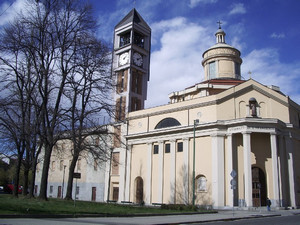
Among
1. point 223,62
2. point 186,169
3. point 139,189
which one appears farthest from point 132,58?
point 186,169

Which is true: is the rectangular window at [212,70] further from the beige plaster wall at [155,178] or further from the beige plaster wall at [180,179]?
the beige plaster wall at [155,178]

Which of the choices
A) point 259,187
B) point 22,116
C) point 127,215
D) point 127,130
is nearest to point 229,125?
point 259,187

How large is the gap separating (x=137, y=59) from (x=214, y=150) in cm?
2054

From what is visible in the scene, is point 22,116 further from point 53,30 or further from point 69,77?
point 53,30

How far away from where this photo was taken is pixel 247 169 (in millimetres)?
28406

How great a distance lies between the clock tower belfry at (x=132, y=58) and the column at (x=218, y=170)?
1473cm

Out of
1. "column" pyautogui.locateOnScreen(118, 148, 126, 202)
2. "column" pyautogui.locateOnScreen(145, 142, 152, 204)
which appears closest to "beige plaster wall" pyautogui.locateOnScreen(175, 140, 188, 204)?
"column" pyautogui.locateOnScreen(145, 142, 152, 204)

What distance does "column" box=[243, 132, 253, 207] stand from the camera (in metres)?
28.1

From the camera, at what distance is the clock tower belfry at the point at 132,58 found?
43.6 metres

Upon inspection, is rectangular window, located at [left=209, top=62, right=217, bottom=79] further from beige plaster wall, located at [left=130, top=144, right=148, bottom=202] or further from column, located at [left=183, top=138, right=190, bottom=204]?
beige plaster wall, located at [left=130, top=144, right=148, bottom=202]

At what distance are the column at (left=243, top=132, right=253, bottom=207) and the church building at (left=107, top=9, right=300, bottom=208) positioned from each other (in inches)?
3.5

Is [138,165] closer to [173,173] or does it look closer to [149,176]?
[149,176]

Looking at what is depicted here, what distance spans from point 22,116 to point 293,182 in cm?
2539

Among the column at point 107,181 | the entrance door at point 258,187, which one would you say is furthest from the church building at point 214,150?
the column at point 107,181
